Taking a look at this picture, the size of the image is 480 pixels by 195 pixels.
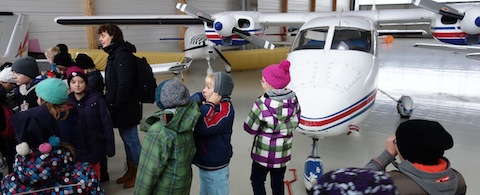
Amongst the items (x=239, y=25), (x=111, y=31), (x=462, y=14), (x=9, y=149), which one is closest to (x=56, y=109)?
(x=111, y=31)

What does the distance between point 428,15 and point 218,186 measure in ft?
19.1

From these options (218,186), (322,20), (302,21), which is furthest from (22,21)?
(218,186)

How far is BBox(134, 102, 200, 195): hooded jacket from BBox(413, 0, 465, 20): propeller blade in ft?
16.7

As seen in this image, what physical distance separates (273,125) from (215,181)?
57cm

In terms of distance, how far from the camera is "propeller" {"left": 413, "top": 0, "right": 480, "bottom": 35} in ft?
18.8

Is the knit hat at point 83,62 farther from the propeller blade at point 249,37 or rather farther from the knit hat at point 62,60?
the propeller blade at point 249,37

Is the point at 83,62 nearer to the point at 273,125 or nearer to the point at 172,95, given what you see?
the point at 172,95

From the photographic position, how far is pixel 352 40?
4363 millimetres

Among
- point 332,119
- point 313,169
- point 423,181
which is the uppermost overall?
point 423,181

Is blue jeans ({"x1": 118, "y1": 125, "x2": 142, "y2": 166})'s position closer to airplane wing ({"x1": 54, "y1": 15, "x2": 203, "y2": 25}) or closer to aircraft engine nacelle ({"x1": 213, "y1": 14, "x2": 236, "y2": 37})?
aircraft engine nacelle ({"x1": 213, "y1": 14, "x2": 236, "y2": 37})

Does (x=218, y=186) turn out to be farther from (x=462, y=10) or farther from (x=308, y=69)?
(x=462, y=10)

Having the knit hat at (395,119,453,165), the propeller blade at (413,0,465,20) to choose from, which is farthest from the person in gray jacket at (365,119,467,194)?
the propeller blade at (413,0,465,20)

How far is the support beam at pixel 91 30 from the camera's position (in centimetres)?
1059

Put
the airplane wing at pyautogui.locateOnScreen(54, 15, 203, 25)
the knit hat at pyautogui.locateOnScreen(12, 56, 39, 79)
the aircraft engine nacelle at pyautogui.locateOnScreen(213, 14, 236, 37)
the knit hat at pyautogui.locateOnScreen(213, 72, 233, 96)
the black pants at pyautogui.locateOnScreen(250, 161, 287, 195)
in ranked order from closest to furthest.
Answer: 1. the knit hat at pyautogui.locateOnScreen(213, 72, 233, 96)
2. the black pants at pyautogui.locateOnScreen(250, 161, 287, 195)
3. the knit hat at pyautogui.locateOnScreen(12, 56, 39, 79)
4. the aircraft engine nacelle at pyautogui.locateOnScreen(213, 14, 236, 37)
5. the airplane wing at pyautogui.locateOnScreen(54, 15, 203, 25)
